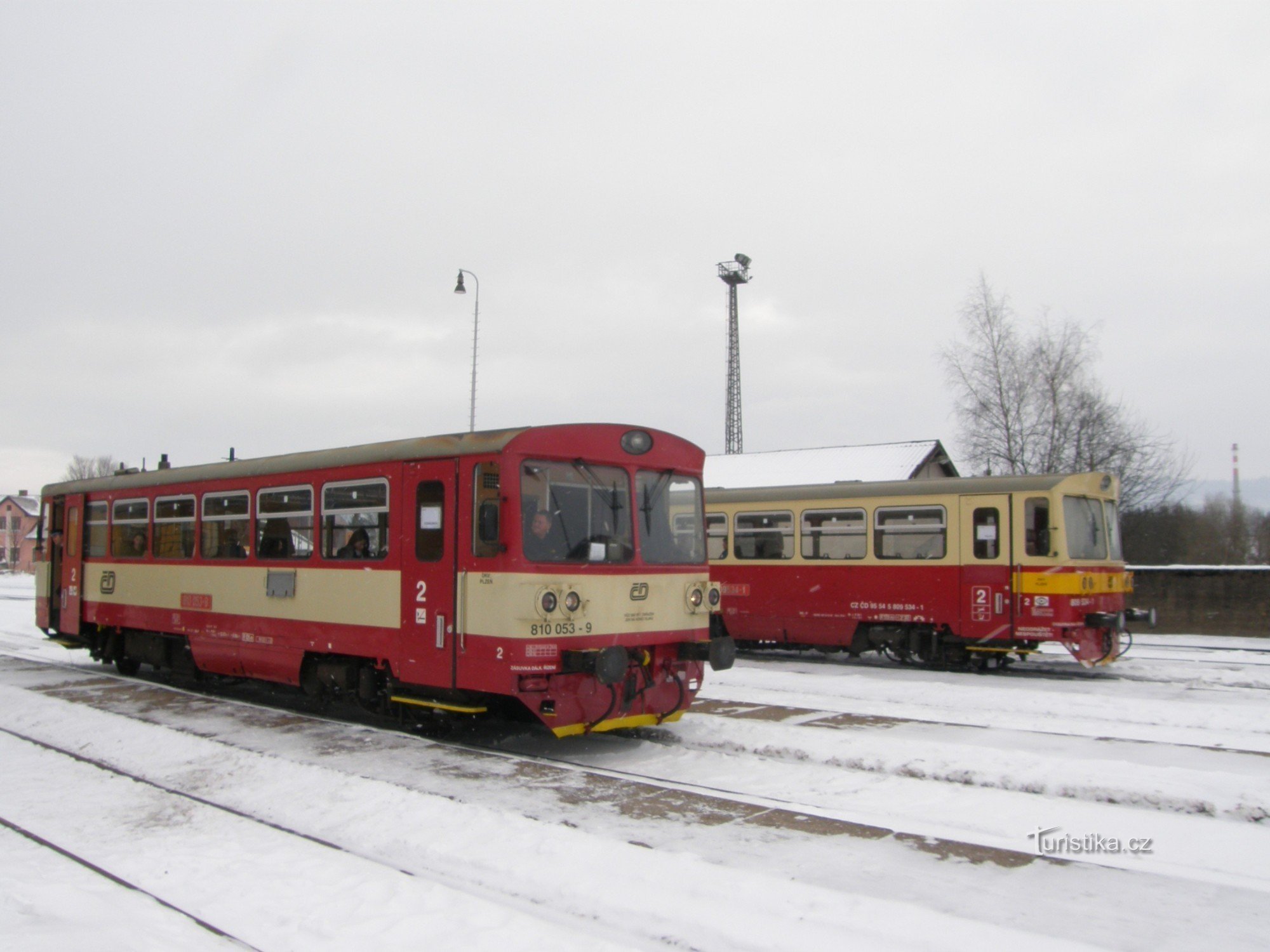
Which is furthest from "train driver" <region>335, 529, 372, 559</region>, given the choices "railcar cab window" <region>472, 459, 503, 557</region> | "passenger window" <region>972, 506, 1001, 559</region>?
"passenger window" <region>972, 506, 1001, 559</region>

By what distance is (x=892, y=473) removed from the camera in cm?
3444

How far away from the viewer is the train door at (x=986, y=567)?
14.5 metres

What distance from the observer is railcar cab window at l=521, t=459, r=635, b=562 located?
8.53 meters

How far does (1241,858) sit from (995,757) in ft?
8.42

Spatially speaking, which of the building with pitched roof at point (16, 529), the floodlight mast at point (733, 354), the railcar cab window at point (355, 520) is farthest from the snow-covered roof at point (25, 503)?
the railcar cab window at point (355, 520)

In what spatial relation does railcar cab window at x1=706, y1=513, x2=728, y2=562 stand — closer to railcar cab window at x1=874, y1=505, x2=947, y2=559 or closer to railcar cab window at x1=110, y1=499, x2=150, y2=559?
railcar cab window at x1=874, y1=505, x2=947, y2=559

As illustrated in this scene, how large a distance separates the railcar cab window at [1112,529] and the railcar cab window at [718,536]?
5839 millimetres

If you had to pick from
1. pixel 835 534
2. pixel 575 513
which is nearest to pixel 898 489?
pixel 835 534

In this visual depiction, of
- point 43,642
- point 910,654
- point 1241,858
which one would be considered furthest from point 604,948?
point 43,642

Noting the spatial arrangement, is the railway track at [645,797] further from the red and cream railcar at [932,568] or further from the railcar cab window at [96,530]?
the red and cream railcar at [932,568]

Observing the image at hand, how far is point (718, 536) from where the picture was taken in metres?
17.5

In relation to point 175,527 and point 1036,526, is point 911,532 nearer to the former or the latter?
point 1036,526

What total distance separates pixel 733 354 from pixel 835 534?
33986 mm

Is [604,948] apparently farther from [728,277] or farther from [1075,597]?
[728,277]
